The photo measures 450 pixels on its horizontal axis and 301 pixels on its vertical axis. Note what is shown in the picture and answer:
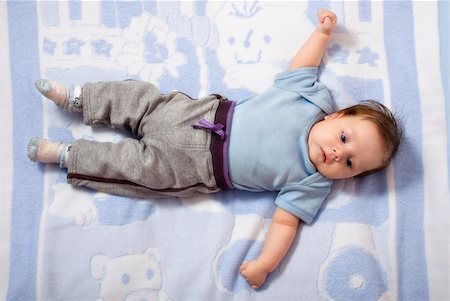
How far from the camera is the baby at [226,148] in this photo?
133 cm

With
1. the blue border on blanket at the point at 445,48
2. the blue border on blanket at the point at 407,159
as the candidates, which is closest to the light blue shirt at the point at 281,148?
the blue border on blanket at the point at 407,159

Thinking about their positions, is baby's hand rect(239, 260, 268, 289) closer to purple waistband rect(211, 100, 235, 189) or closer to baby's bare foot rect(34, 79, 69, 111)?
purple waistband rect(211, 100, 235, 189)

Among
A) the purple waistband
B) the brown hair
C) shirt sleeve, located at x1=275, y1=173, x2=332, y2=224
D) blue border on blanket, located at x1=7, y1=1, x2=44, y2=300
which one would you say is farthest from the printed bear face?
the brown hair

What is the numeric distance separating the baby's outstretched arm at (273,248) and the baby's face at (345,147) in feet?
0.55

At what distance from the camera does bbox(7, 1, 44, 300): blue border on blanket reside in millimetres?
1341

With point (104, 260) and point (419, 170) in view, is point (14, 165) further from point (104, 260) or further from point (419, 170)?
point (419, 170)

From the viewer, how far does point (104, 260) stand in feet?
4.47

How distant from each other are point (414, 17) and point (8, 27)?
1238mm

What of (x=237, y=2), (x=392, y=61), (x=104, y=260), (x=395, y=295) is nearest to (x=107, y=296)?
(x=104, y=260)

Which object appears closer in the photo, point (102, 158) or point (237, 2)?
point (102, 158)

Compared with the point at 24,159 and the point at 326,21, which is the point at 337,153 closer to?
the point at 326,21

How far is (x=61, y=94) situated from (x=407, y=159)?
1.01m

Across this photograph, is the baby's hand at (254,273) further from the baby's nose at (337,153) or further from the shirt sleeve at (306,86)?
the shirt sleeve at (306,86)

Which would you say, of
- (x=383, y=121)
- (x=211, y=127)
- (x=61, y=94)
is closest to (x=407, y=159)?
(x=383, y=121)
